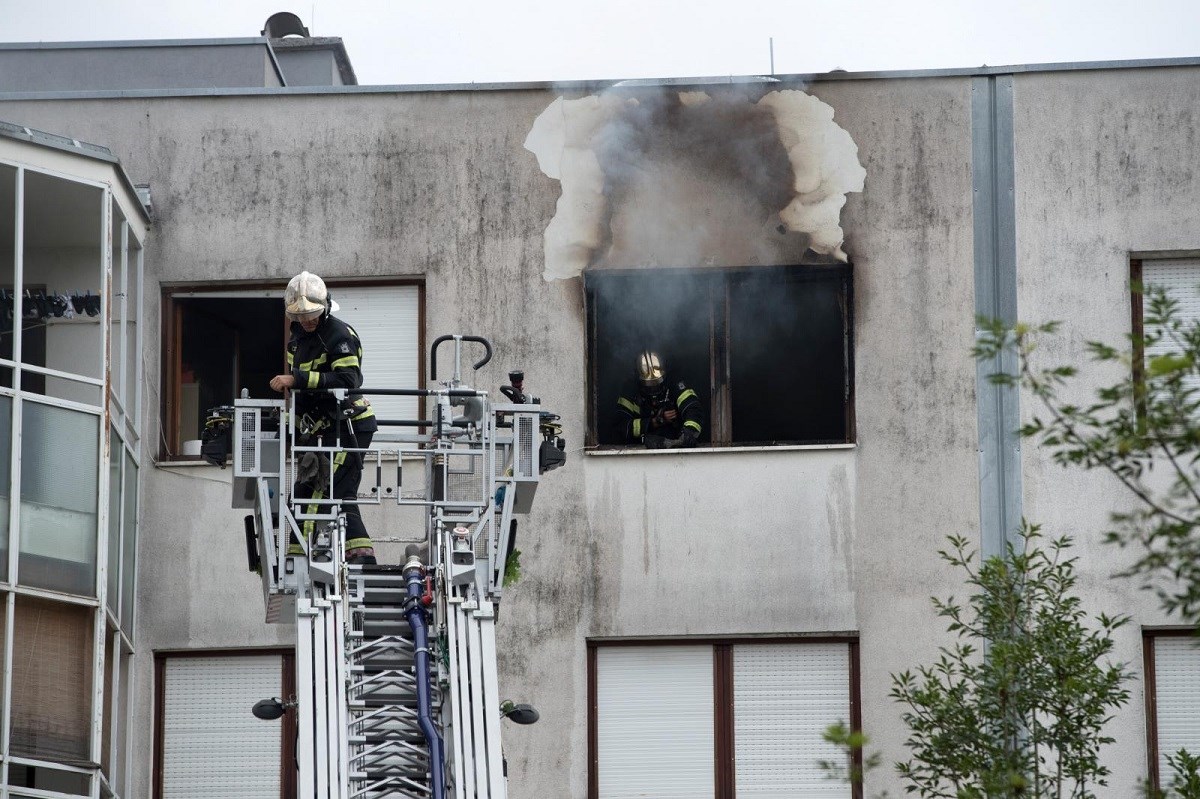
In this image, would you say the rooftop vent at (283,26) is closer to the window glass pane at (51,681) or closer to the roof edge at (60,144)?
the roof edge at (60,144)

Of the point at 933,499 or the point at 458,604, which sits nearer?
the point at 458,604

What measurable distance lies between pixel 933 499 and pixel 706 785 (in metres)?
2.96

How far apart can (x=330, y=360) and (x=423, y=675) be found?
260 centimetres

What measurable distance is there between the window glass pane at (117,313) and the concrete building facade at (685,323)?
0.45 metres

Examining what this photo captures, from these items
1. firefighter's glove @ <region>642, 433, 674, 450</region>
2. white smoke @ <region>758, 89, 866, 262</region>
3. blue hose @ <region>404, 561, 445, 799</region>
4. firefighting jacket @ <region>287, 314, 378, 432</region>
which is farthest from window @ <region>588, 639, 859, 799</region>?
blue hose @ <region>404, 561, 445, 799</region>

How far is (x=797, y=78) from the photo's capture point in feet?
56.6

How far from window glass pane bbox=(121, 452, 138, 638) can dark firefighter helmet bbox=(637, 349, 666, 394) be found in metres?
4.26

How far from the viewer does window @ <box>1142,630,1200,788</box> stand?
1633 cm

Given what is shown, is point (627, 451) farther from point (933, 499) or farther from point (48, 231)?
point (48, 231)

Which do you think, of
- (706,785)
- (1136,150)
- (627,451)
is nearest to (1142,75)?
(1136,150)

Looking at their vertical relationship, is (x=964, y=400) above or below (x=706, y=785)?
above

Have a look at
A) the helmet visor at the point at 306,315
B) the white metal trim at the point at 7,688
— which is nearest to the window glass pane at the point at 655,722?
the white metal trim at the point at 7,688

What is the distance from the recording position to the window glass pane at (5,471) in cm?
1388

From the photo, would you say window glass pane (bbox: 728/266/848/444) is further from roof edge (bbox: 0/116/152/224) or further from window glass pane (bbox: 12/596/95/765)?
window glass pane (bbox: 12/596/95/765)
